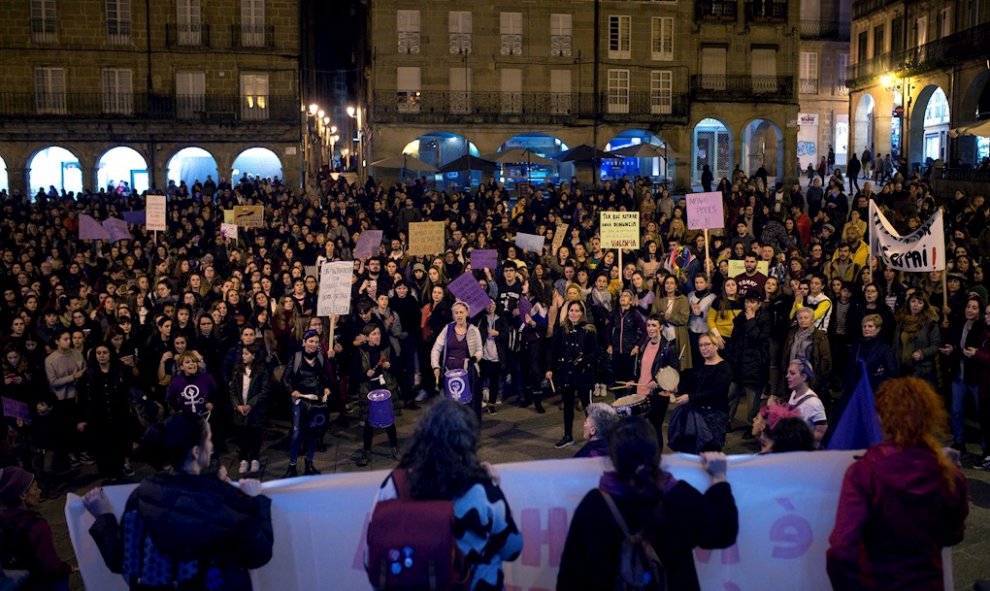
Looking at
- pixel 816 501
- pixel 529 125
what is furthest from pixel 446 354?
pixel 529 125

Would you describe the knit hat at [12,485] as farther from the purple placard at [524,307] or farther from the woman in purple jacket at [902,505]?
the purple placard at [524,307]

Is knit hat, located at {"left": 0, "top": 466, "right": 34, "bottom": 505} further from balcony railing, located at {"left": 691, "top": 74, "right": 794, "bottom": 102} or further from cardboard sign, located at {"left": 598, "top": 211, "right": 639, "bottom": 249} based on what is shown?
balcony railing, located at {"left": 691, "top": 74, "right": 794, "bottom": 102}

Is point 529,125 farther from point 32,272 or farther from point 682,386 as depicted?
point 682,386

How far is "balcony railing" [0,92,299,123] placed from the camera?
37438mm

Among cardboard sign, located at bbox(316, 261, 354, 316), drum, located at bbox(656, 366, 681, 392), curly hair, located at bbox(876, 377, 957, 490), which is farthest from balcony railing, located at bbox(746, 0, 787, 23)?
curly hair, located at bbox(876, 377, 957, 490)

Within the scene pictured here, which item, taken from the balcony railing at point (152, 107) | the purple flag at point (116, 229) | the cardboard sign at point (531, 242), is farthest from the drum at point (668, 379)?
the balcony railing at point (152, 107)

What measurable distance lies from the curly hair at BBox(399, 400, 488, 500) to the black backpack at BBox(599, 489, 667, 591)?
1.89 ft

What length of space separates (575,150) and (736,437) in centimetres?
2149

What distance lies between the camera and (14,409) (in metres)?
9.02

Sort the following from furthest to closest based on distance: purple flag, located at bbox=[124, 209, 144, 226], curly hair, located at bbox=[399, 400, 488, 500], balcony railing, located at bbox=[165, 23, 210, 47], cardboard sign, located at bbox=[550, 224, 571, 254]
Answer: balcony railing, located at bbox=[165, 23, 210, 47] < purple flag, located at bbox=[124, 209, 144, 226] < cardboard sign, located at bbox=[550, 224, 571, 254] < curly hair, located at bbox=[399, 400, 488, 500]

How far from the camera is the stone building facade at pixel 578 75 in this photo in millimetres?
38469

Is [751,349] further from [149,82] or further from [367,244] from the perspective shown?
[149,82]

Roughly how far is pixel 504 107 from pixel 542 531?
35269 mm

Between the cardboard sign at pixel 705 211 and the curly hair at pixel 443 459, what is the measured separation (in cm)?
1106
